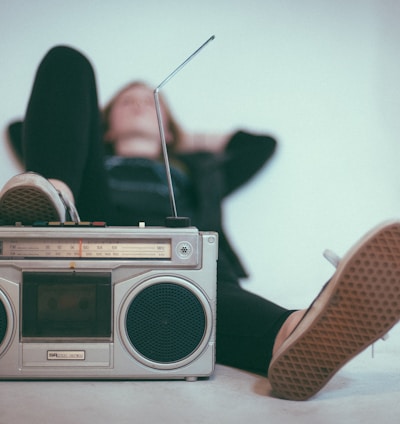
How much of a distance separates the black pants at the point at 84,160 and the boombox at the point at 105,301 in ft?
0.37

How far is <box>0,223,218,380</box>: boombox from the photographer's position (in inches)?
42.9

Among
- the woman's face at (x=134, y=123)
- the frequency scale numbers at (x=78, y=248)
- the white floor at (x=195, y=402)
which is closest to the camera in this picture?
the white floor at (x=195, y=402)

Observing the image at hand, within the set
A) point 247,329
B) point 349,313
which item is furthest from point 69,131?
point 349,313

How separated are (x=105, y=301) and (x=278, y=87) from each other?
3.65ft

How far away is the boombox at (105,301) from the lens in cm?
109

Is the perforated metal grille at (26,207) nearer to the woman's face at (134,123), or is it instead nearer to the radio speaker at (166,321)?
the radio speaker at (166,321)

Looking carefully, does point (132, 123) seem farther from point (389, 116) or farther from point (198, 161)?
point (389, 116)

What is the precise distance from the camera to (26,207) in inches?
44.8

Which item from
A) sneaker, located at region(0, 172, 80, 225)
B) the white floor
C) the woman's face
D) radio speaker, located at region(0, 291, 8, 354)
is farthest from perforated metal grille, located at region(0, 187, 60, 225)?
the woman's face

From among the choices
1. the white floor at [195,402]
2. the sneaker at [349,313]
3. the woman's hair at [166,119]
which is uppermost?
the woman's hair at [166,119]

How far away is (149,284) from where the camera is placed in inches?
43.6

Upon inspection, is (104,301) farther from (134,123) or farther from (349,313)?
(134,123)

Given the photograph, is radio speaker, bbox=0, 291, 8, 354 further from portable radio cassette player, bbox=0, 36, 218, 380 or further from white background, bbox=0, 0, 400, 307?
white background, bbox=0, 0, 400, 307

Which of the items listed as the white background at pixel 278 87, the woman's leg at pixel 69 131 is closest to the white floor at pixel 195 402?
the woman's leg at pixel 69 131
